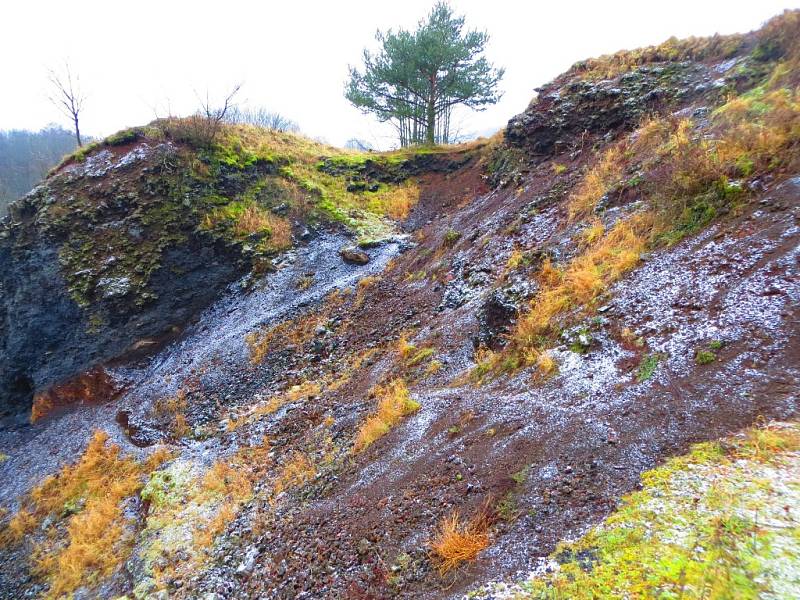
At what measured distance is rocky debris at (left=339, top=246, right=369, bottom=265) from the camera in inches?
515

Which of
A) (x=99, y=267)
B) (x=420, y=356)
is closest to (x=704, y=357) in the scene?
(x=420, y=356)

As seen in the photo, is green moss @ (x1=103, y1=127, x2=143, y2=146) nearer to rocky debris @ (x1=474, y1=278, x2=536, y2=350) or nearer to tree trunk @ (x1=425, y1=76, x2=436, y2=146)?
tree trunk @ (x1=425, y1=76, x2=436, y2=146)

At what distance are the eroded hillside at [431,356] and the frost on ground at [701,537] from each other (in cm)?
2

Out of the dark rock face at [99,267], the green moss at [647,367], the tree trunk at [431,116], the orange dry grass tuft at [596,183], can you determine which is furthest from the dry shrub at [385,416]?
the tree trunk at [431,116]

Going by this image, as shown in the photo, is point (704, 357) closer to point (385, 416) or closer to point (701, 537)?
point (701, 537)

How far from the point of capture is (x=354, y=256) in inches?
517

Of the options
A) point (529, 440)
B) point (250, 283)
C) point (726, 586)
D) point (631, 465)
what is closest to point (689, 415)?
point (631, 465)

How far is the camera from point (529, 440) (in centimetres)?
416

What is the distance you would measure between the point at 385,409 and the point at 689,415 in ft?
13.0

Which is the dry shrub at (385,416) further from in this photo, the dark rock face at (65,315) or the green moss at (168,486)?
the dark rock face at (65,315)

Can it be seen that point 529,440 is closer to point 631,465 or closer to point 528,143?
point 631,465

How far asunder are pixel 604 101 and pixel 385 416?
1135 cm

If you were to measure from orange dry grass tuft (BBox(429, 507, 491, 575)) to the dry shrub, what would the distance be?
2363 millimetres

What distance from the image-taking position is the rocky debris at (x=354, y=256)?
13086mm
